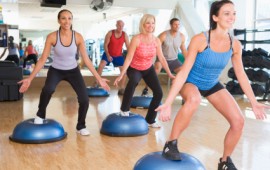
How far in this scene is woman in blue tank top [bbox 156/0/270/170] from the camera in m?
2.15

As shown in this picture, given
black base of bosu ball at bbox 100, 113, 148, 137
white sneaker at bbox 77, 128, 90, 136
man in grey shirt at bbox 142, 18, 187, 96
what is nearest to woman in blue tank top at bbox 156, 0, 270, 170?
black base of bosu ball at bbox 100, 113, 148, 137

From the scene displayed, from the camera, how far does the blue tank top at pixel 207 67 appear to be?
7.22 feet

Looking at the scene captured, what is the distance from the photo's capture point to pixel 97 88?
266 inches

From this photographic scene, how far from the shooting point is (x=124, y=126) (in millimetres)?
3627

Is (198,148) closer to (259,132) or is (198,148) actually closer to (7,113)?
(259,132)

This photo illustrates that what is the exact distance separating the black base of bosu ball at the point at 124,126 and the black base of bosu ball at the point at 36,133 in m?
0.50

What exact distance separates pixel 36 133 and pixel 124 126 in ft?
2.80

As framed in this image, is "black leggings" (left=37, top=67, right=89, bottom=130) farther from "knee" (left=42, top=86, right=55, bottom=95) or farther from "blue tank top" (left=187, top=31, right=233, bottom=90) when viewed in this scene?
"blue tank top" (left=187, top=31, right=233, bottom=90)

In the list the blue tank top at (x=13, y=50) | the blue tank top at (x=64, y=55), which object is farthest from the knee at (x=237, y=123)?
the blue tank top at (x=13, y=50)

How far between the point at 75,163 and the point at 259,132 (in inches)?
84.7

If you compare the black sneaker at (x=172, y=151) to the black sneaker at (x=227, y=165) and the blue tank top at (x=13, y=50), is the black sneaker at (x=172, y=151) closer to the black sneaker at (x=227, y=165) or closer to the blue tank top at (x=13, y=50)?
the black sneaker at (x=227, y=165)

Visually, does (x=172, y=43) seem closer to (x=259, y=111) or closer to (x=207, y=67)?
(x=207, y=67)

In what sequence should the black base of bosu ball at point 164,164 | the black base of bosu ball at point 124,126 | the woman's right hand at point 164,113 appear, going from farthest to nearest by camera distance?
the black base of bosu ball at point 124,126
the black base of bosu ball at point 164,164
the woman's right hand at point 164,113

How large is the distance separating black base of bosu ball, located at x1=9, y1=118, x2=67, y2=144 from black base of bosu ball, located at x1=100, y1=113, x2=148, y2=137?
0.50 metres
